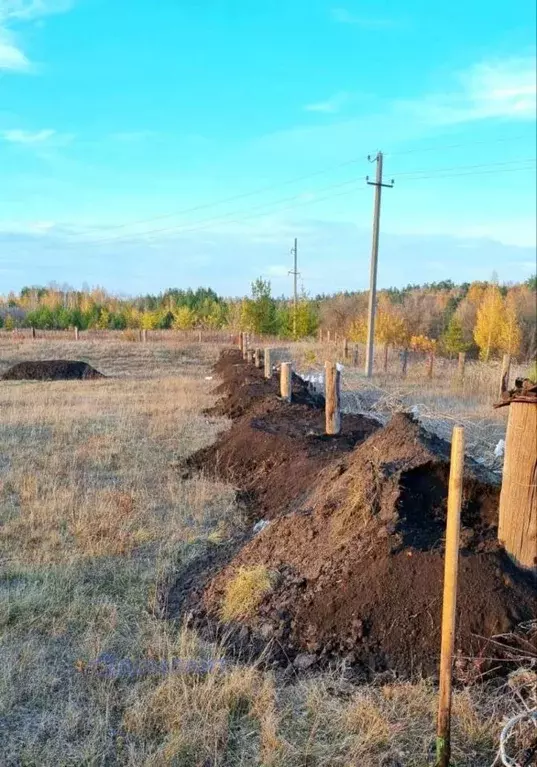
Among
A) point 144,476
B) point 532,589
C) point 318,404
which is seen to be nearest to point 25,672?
point 532,589

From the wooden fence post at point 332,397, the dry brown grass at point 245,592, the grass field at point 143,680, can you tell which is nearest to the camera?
the grass field at point 143,680

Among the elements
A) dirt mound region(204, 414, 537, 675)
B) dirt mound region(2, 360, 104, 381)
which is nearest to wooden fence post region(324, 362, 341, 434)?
dirt mound region(204, 414, 537, 675)

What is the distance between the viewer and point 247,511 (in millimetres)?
6793

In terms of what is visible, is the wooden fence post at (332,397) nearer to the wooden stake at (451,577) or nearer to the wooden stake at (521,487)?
the wooden stake at (521,487)

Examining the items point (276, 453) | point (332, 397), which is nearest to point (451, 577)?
point (276, 453)

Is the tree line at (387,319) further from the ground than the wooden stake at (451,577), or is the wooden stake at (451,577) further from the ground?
the tree line at (387,319)

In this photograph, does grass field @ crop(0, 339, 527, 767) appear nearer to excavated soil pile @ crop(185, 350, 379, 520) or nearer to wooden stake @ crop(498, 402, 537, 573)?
excavated soil pile @ crop(185, 350, 379, 520)

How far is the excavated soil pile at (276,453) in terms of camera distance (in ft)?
22.8

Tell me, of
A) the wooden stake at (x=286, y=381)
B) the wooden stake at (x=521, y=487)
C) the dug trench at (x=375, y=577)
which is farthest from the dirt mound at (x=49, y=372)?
the wooden stake at (x=521, y=487)

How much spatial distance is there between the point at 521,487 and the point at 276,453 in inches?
192

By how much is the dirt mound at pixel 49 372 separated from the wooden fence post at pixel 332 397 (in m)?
16.4

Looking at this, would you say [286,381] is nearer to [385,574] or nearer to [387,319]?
[385,574]

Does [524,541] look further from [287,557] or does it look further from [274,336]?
[274,336]

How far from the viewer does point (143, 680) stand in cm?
337
